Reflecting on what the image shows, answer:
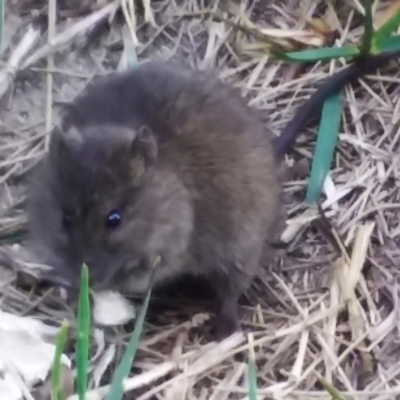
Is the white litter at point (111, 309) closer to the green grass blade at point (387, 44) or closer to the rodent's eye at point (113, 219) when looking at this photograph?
the rodent's eye at point (113, 219)

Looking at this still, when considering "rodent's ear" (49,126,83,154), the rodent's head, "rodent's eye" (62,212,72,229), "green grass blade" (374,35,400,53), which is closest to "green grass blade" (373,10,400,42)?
"green grass blade" (374,35,400,53)

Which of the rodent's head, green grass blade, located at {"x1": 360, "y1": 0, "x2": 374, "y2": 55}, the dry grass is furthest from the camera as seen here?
green grass blade, located at {"x1": 360, "y1": 0, "x2": 374, "y2": 55}

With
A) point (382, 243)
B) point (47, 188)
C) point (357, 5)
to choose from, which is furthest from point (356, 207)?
point (47, 188)

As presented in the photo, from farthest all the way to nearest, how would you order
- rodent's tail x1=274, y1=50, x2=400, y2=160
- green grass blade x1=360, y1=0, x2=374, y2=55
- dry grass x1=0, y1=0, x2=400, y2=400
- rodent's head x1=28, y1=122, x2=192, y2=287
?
rodent's tail x1=274, y1=50, x2=400, y2=160, green grass blade x1=360, y1=0, x2=374, y2=55, dry grass x1=0, y1=0, x2=400, y2=400, rodent's head x1=28, y1=122, x2=192, y2=287

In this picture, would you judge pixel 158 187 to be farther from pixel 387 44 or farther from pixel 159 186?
pixel 387 44

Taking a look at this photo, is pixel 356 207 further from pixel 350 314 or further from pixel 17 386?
pixel 17 386

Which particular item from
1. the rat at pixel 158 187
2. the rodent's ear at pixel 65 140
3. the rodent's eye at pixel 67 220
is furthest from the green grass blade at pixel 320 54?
the rodent's eye at pixel 67 220

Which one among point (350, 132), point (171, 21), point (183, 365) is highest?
point (171, 21)

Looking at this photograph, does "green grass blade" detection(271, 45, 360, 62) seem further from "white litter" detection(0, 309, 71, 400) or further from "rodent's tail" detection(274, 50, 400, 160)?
"white litter" detection(0, 309, 71, 400)
